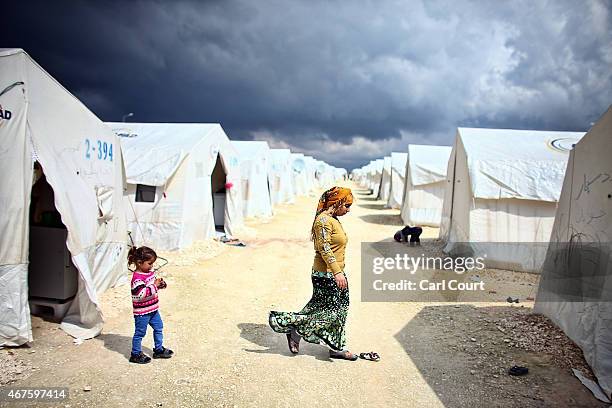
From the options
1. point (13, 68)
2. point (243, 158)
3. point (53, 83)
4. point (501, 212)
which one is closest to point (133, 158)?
point (53, 83)

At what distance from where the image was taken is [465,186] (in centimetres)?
930

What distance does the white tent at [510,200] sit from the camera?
8242 mm

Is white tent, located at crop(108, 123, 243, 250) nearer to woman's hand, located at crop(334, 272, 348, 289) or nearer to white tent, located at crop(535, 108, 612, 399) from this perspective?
woman's hand, located at crop(334, 272, 348, 289)

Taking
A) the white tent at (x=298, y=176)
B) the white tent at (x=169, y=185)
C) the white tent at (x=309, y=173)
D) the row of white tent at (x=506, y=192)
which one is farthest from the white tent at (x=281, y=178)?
the row of white tent at (x=506, y=192)

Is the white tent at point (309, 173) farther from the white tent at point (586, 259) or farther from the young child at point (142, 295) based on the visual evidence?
the young child at point (142, 295)

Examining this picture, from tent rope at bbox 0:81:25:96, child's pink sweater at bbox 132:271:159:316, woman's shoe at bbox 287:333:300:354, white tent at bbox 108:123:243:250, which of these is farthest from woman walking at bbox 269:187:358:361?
white tent at bbox 108:123:243:250

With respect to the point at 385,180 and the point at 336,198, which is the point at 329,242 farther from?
the point at 385,180

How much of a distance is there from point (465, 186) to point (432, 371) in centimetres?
639

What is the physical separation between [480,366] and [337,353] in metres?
1.57

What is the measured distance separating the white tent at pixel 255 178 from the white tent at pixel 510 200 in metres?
9.49

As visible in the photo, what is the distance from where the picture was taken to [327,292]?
3959 millimetres

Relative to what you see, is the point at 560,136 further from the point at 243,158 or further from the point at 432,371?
the point at 243,158

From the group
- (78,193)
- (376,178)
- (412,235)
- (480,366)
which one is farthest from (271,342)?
(376,178)

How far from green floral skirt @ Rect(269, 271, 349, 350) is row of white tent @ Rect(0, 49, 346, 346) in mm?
2390
